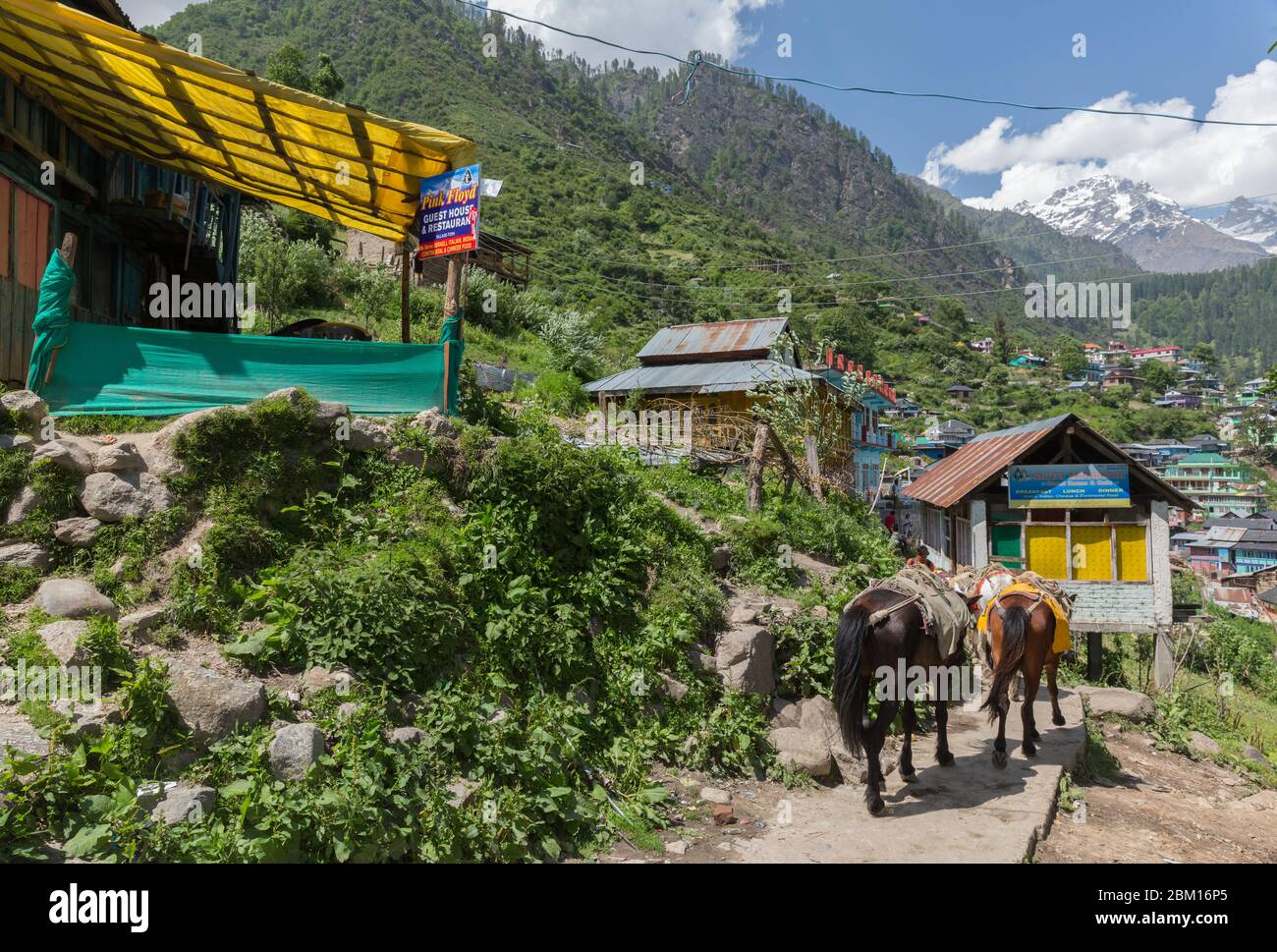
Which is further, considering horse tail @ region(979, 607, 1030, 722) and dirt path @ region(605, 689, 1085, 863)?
horse tail @ region(979, 607, 1030, 722)

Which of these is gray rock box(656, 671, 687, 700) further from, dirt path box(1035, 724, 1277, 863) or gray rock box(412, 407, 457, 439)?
A: gray rock box(412, 407, 457, 439)

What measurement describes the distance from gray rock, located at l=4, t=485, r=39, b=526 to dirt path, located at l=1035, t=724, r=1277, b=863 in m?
8.86

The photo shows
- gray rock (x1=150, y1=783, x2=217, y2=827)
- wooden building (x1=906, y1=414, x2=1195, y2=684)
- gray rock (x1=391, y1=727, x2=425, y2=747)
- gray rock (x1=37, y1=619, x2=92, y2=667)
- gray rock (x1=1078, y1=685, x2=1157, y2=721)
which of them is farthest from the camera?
wooden building (x1=906, y1=414, x2=1195, y2=684)

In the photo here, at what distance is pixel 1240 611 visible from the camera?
49.8m

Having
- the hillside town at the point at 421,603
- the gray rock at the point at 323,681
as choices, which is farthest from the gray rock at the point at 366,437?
the gray rock at the point at 323,681

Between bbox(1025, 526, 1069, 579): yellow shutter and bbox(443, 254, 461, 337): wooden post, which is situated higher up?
bbox(443, 254, 461, 337): wooden post

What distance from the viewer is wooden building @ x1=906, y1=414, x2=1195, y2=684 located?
16.4 metres

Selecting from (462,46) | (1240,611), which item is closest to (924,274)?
(462,46)

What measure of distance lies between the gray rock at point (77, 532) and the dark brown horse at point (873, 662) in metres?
6.52

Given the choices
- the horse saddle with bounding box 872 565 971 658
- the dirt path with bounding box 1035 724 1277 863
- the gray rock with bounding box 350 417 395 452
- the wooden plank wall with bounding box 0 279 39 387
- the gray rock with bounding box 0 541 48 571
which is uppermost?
the wooden plank wall with bounding box 0 279 39 387

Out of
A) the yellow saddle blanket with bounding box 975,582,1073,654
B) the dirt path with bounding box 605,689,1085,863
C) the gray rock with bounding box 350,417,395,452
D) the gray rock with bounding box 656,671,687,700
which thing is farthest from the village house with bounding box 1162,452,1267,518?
the gray rock with bounding box 350,417,395,452

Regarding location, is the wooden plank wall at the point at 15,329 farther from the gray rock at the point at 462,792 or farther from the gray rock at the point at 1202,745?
the gray rock at the point at 1202,745
